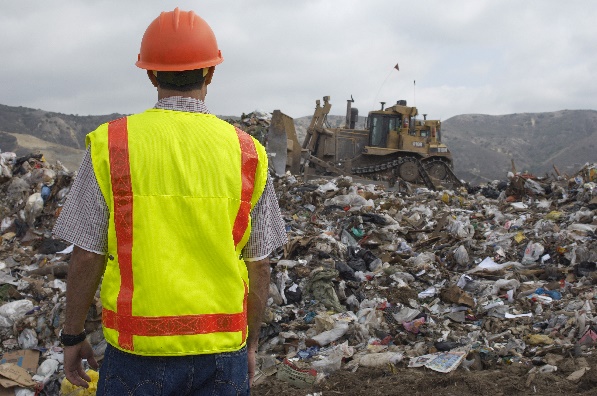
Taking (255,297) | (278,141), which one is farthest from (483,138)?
(255,297)

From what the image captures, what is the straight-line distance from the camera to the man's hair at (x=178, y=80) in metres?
1.58

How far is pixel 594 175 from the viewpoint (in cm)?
1213

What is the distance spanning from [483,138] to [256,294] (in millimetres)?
66006

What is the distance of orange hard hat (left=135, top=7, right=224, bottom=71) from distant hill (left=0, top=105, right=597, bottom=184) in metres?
29.7

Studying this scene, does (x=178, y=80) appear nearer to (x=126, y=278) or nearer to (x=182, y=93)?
(x=182, y=93)

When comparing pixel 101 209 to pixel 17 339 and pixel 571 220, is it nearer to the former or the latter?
pixel 17 339

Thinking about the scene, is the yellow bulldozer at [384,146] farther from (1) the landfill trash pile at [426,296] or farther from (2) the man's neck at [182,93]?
(2) the man's neck at [182,93]

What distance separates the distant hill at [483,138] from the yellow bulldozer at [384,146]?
15.2m

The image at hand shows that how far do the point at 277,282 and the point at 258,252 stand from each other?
426 cm

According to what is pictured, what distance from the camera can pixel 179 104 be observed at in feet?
5.13

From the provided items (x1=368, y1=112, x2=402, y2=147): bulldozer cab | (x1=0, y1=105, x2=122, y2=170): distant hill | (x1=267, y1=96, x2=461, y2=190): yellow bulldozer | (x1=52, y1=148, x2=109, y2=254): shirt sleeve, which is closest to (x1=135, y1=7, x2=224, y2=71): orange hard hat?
(x1=52, y1=148, x2=109, y2=254): shirt sleeve

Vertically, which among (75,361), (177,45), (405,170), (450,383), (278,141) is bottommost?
(450,383)

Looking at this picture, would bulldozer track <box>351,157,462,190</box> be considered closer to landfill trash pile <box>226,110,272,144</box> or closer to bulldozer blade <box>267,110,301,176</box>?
landfill trash pile <box>226,110,272,144</box>

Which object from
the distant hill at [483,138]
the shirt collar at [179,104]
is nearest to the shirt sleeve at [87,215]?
the shirt collar at [179,104]
